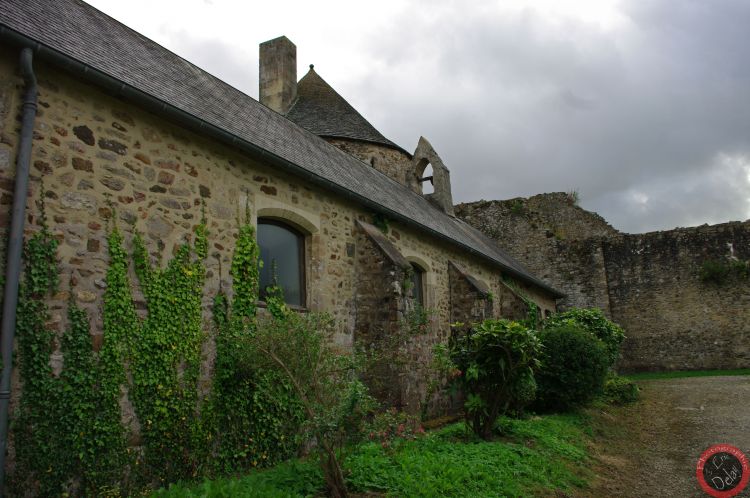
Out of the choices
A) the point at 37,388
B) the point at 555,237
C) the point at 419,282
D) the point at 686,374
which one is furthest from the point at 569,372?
the point at 555,237

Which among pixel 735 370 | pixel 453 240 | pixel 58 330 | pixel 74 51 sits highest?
pixel 74 51

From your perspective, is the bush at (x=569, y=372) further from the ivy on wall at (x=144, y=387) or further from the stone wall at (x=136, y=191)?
the ivy on wall at (x=144, y=387)

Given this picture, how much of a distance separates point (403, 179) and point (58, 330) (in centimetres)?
1528

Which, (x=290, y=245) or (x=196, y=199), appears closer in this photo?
(x=196, y=199)

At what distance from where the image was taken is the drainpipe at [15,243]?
3912 mm

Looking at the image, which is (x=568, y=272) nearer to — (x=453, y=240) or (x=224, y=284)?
(x=453, y=240)

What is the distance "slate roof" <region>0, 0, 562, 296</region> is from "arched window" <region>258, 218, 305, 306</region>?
81cm

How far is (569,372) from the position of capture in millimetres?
8820

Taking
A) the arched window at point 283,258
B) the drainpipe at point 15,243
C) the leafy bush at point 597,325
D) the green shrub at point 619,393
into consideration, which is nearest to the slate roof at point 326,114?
the leafy bush at point 597,325

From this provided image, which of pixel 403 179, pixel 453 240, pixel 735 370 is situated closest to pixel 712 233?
pixel 735 370

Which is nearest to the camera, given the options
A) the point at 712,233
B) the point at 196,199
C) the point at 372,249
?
the point at 196,199

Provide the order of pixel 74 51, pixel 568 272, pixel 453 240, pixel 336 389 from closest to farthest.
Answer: pixel 336 389 → pixel 74 51 → pixel 453 240 → pixel 568 272

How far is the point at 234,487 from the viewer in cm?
411

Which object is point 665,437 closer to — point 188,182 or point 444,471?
point 444,471
